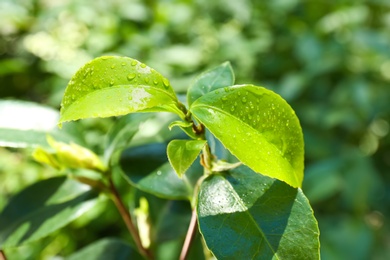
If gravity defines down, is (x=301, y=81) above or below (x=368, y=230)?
above

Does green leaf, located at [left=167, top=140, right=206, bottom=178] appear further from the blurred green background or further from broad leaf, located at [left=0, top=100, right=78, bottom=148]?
the blurred green background

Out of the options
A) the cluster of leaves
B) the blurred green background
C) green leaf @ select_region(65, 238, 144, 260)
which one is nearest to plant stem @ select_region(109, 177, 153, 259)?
green leaf @ select_region(65, 238, 144, 260)

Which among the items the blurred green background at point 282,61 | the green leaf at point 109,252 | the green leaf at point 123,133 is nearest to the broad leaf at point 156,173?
the green leaf at point 123,133

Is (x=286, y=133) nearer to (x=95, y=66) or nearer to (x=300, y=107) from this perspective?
(x=95, y=66)

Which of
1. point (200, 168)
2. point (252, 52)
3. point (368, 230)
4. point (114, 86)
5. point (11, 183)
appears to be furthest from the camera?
point (252, 52)

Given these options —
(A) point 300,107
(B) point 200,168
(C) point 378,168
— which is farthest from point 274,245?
(C) point 378,168

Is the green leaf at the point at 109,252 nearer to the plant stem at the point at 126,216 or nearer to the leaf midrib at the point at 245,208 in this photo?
the plant stem at the point at 126,216
